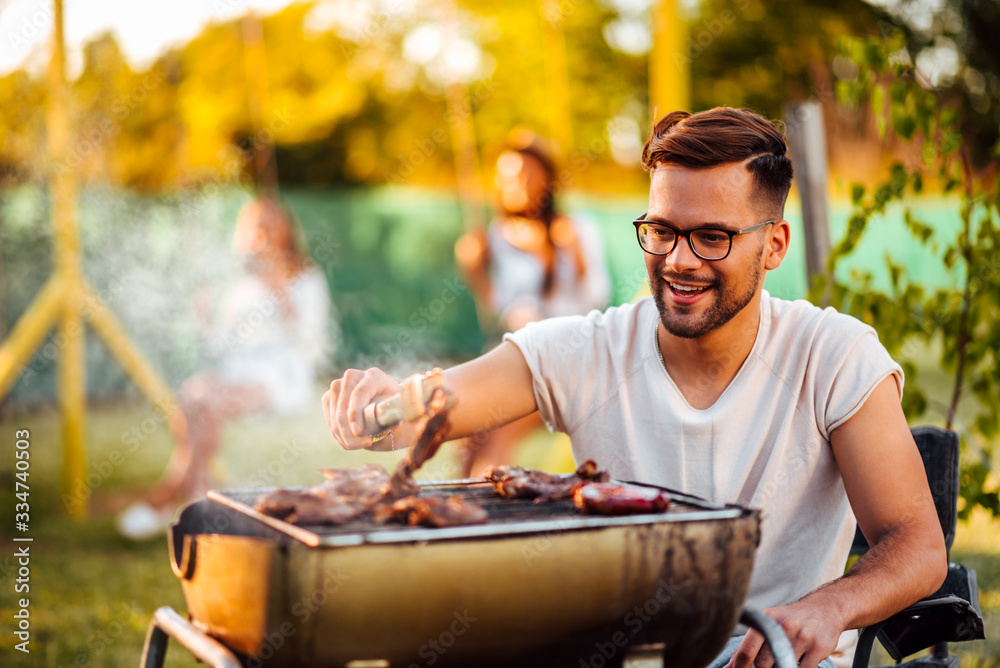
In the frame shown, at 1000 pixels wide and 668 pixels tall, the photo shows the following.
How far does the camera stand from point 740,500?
215cm

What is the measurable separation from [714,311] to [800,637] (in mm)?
715

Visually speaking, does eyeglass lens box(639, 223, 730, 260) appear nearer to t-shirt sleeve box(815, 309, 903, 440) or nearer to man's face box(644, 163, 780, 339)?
man's face box(644, 163, 780, 339)

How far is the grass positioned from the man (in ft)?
4.42

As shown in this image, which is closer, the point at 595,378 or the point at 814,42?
the point at 595,378

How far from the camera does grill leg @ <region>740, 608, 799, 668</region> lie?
1.60 meters

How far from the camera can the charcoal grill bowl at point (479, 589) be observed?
1391 millimetres

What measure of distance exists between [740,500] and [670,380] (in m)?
0.30

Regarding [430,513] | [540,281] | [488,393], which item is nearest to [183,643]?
[430,513]

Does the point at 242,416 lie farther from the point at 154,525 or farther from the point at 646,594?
the point at 646,594

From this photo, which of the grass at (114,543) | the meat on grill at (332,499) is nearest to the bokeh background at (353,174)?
the grass at (114,543)

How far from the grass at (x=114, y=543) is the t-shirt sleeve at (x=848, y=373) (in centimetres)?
136

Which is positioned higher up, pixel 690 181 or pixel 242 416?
pixel 690 181

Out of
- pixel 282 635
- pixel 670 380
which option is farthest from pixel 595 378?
pixel 282 635

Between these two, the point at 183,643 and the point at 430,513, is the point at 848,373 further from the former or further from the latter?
the point at 183,643
